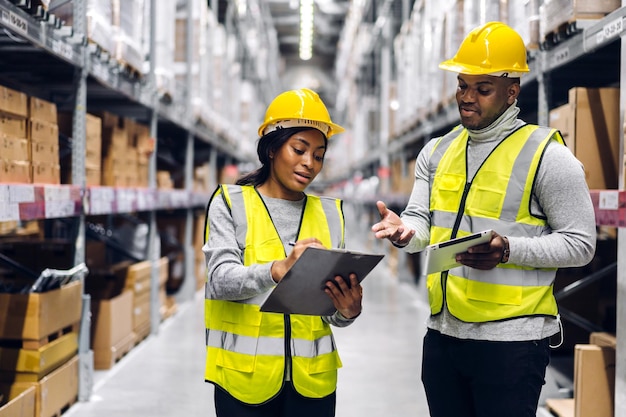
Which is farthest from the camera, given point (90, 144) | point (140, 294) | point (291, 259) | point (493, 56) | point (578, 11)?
point (140, 294)

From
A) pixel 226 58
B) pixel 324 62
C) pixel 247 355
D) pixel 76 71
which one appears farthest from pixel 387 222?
pixel 324 62

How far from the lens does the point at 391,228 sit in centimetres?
211

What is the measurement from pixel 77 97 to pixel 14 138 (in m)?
0.85

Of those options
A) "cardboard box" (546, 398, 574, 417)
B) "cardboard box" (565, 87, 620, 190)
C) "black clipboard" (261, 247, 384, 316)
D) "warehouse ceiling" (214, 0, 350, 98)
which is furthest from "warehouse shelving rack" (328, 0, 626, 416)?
"warehouse ceiling" (214, 0, 350, 98)

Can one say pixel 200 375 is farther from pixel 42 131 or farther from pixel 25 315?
pixel 42 131

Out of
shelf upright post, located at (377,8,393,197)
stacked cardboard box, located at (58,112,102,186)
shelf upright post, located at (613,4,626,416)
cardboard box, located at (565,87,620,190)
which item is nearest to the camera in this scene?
shelf upright post, located at (613,4,626,416)

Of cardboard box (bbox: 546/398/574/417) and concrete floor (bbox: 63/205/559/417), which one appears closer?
cardboard box (bbox: 546/398/574/417)

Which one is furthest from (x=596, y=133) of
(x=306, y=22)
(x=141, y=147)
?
(x=306, y=22)

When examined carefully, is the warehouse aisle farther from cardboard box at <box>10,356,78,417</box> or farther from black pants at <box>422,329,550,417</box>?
black pants at <box>422,329,550,417</box>

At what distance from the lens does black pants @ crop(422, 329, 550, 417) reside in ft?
6.66

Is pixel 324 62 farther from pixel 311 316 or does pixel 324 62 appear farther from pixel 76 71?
pixel 311 316

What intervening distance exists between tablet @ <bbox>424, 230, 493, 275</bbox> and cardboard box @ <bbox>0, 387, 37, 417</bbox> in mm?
2180

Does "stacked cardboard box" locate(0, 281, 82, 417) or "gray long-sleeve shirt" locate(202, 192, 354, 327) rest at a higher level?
"gray long-sleeve shirt" locate(202, 192, 354, 327)

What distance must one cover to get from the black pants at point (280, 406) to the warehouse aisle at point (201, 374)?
2.29 m
